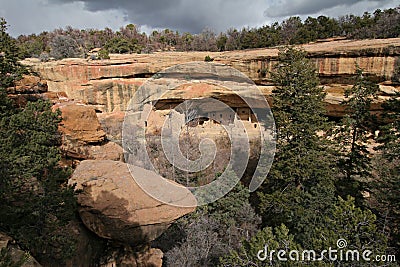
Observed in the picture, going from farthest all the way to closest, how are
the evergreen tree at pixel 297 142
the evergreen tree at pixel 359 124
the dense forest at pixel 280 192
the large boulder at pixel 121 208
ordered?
the evergreen tree at pixel 359 124, the evergreen tree at pixel 297 142, the large boulder at pixel 121 208, the dense forest at pixel 280 192

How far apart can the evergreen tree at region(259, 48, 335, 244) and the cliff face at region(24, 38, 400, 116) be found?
6.12 metres

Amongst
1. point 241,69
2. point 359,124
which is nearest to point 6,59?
point 359,124

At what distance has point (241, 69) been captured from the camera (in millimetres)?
19047

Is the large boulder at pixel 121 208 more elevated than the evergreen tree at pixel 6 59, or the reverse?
the evergreen tree at pixel 6 59

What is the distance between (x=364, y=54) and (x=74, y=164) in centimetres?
1490

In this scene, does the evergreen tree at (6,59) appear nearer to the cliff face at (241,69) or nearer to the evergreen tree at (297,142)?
the evergreen tree at (297,142)

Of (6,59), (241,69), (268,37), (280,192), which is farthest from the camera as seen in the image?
(268,37)

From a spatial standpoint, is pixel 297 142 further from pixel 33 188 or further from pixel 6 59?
pixel 6 59

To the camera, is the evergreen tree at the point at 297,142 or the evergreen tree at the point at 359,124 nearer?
the evergreen tree at the point at 297,142

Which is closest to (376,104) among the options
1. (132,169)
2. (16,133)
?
(132,169)

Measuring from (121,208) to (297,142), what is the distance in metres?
6.67

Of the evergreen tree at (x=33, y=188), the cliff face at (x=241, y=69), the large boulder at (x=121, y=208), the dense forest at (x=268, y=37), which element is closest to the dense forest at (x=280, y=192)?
the evergreen tree at (x=33, y=188)

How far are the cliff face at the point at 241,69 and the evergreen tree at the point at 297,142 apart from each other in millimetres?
6116

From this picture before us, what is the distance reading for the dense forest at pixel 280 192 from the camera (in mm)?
5090
